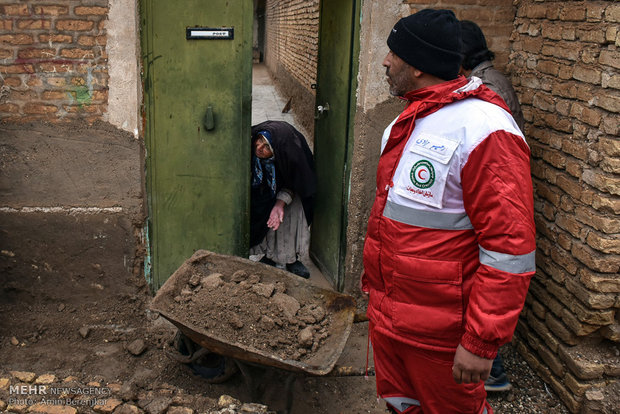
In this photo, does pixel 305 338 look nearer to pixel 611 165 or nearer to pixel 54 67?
pixel 611 165

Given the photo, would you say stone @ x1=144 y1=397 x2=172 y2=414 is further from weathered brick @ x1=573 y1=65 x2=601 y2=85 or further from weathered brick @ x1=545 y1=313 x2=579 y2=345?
weathered brick @ x1=573 y1=65 x2=601 y2=85

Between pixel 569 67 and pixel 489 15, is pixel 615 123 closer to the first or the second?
pixel 569 67

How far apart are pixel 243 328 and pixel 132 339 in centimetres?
132

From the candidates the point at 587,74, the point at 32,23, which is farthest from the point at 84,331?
the point at 587,74

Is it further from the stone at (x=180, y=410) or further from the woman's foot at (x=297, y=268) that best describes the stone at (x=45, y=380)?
the woman's foot at (x=297, y=268)

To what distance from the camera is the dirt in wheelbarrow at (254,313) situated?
3.53 meters

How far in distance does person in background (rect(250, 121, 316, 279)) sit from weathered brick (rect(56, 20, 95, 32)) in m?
1.43

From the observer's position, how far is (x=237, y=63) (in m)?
4.47

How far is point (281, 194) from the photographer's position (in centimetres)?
500

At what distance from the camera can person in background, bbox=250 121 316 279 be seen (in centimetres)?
482

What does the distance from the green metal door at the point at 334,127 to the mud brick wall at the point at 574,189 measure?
124 centimetres

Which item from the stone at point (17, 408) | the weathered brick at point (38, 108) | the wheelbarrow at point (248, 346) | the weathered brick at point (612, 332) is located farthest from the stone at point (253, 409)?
the weathered brick at point (38, 108)

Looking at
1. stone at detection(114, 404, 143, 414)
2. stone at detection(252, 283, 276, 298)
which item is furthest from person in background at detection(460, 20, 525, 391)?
stone at detection(114, 404, 143, 414)

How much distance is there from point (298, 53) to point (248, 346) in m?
8.41
